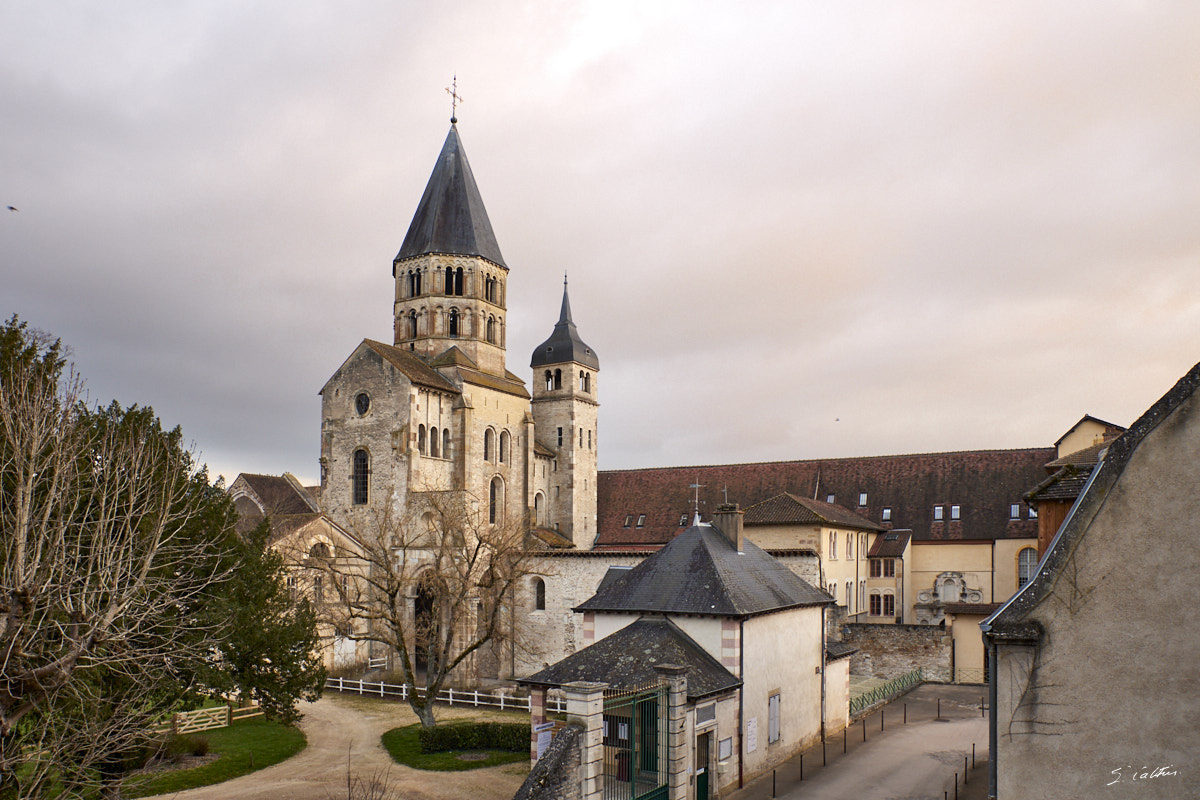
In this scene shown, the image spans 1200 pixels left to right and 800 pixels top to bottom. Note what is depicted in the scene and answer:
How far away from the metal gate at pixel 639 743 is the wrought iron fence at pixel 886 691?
1316 cm

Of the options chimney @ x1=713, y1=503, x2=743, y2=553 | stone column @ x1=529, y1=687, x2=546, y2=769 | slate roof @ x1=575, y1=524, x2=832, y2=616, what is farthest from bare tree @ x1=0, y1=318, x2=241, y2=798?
chimney @ x1=713, y1=503, x2=743, y2=553

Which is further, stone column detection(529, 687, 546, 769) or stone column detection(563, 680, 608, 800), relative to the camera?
stone column detection(529, 687, 546, 769)

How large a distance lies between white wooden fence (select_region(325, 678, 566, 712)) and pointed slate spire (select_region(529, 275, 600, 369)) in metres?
20.9

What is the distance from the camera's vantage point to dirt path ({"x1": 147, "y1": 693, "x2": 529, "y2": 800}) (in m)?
18.6

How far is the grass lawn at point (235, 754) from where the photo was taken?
18.9 meters

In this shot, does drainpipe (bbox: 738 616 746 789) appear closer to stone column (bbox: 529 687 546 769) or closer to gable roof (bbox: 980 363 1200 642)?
stone column (bbox: 529 687 546 769)

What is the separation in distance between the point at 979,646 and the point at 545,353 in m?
26.8

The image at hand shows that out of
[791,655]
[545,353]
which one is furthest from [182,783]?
[545,353]

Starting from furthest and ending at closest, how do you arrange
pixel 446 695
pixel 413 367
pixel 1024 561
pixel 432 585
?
pixel 1024 561 → pixel 413 367 → pixel 446 695 → pixel 432 585

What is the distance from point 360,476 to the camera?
131ft

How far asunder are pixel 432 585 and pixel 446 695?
398 centimetres

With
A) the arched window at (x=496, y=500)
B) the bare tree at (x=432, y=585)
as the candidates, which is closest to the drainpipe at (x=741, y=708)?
the bare tree at (x=432, y=585)

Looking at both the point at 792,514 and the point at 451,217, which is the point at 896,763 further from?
the point at 451,217

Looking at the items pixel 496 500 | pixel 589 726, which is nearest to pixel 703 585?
pixel 589 726
